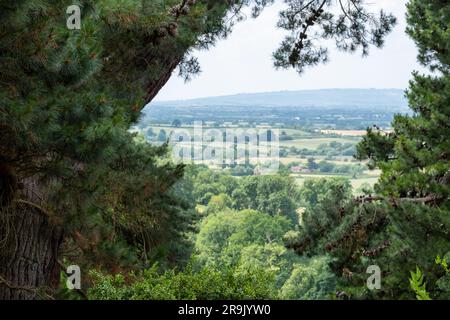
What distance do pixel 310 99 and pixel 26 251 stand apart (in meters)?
63.4

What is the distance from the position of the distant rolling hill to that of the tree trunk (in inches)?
2200

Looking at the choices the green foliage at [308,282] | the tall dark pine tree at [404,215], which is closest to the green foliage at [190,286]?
the tall dark pine tree at [404,215]

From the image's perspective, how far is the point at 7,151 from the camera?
4078mm

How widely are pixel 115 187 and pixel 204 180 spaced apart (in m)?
52.7

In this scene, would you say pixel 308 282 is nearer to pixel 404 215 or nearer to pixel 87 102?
pixel 404 215

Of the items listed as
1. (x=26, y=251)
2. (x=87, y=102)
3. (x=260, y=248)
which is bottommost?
(x=260, y=248)

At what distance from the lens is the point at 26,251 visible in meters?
4.53

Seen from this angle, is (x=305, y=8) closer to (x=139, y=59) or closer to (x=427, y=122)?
(x=427, y=122)

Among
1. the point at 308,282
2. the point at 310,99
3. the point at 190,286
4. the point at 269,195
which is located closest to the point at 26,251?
the point at 190,286

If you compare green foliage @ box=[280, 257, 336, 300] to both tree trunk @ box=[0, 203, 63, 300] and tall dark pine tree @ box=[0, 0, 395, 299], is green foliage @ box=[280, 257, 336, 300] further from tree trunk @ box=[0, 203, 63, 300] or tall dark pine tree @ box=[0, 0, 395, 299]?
tree trunk @ box=[0, 203, 63, 300]

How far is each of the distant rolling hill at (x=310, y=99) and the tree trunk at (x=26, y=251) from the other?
55881mm

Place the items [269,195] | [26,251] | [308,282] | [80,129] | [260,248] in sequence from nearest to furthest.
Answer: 1. [80,129]
2. [26,251]
3. [308,282]
4. [260,248]
5. [269,195]

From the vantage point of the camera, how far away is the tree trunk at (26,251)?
447 cm

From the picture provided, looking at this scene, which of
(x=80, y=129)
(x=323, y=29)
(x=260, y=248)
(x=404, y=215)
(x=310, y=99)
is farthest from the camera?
(x=310, y=99)
